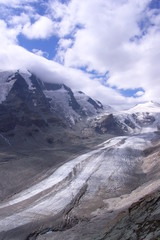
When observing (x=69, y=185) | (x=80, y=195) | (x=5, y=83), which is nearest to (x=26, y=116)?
(x=5, y=83)

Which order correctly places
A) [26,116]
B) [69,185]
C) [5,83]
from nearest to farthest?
[69,185], [26,116], [5,83]

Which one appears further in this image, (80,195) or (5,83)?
(5,83)

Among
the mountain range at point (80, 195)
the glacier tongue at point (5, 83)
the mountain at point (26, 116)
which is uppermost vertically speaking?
the glacier tongue at point (5, 83)

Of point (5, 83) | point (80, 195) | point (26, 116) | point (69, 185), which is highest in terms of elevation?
point (5, 83)

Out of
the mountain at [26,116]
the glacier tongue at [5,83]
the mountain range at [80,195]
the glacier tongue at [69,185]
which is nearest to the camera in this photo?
the mountain range at [80,195]

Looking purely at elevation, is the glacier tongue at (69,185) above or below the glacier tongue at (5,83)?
below

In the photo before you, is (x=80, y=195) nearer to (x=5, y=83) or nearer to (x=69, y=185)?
(x=69, y=185)

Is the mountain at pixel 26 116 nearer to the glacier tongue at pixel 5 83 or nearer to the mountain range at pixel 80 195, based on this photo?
the glacier tongue at pixel 5 83

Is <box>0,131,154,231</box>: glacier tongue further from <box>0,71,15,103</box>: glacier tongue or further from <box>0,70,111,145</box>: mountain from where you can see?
<box>0,71,15,103</box>: glacier tongue

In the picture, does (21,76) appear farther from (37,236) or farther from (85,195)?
(37,236)

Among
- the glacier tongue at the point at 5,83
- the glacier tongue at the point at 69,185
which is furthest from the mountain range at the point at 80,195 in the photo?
the glacier tongue at the point at 5,83

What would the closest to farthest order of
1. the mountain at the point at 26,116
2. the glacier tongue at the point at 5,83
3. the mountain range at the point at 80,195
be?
the mountain range at the point at 80,195
the mountain at the point at 26,116
the glacier tongue at the point at 5,83
